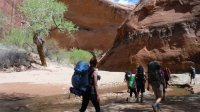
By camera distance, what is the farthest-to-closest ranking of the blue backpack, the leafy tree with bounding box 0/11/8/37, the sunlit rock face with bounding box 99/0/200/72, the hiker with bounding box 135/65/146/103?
1. the leafy tree with bounding box 0/11/8/37
2. the sunlit rock face with bounding box 99/0/200/72
3. the hiker with bounding box 135/65/146/103
4. the blue backpack

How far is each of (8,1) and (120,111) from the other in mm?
34906

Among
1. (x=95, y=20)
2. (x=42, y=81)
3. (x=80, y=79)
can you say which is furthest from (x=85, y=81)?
(x=95, y=20)

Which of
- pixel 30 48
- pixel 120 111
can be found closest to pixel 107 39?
pixel 30 48

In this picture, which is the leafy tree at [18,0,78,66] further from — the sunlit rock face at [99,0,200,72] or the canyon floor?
→ the sunlit rock face at [99,0,200,72]

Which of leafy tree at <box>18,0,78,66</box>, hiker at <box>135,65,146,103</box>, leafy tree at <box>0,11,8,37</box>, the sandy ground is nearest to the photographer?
hiker at <box>135,65,146,103</box>

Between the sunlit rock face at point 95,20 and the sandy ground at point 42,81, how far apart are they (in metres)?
19.9

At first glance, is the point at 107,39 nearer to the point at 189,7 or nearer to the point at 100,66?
the point at 100,66

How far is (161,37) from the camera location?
85.8 ft

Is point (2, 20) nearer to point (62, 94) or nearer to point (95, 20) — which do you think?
point (95, 20)

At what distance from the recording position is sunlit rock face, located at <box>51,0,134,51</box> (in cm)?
4578

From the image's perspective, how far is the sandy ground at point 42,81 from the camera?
18.1 m

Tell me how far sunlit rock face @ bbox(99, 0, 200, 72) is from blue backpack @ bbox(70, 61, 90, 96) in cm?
1758

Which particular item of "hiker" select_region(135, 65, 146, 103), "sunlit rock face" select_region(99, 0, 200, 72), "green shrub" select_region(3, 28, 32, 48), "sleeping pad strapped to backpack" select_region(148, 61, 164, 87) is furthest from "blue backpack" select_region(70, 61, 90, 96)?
"green shrub" select_region(3, 28, 32, 48)

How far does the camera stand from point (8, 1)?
141 feet
